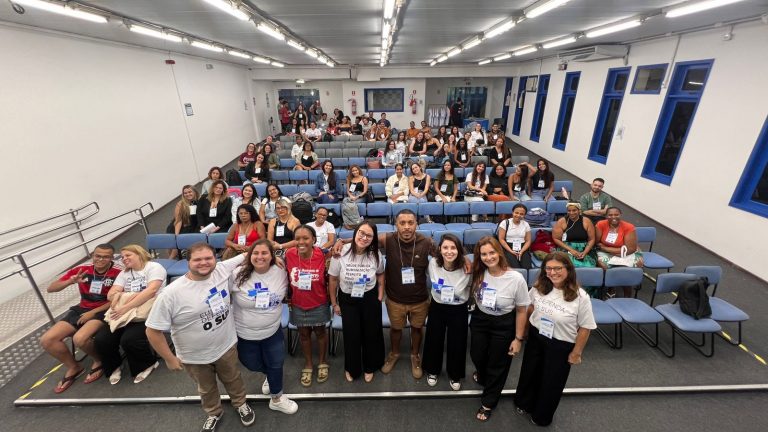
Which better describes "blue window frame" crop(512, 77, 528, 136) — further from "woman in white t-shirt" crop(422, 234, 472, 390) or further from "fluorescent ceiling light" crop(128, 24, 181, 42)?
"woman in white t-shirt" crop(422, 234, 472, 390)

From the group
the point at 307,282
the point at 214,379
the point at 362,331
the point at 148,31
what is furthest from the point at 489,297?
the point at 148,31

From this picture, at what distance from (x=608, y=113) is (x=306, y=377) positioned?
31.0 feet

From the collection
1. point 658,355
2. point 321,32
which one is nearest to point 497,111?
point 321,32

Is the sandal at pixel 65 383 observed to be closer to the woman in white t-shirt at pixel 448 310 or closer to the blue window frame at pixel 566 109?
the woman in white t-shirt at pixel 448 310

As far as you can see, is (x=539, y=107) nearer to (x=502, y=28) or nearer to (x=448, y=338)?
(x=502, y=28)

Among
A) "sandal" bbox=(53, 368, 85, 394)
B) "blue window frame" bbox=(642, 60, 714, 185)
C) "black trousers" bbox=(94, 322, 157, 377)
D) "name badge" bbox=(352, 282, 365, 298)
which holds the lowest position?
"sandal" bbox=(53, 368, 85, 394)

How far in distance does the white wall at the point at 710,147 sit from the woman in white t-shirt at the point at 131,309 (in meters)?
7.64

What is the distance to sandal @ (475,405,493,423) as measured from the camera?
2.65m

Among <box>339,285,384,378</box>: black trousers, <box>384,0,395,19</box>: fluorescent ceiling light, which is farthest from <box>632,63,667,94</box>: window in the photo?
<box>339,285,384,378</box>: black trousers

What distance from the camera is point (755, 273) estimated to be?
461 cm

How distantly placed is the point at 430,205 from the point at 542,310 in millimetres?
3187

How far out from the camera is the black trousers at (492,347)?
2.42 m

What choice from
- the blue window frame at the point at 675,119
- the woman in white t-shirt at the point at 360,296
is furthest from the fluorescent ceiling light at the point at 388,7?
the blue window frame at the point at 675,119

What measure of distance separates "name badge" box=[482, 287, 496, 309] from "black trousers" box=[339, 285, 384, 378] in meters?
0.89
